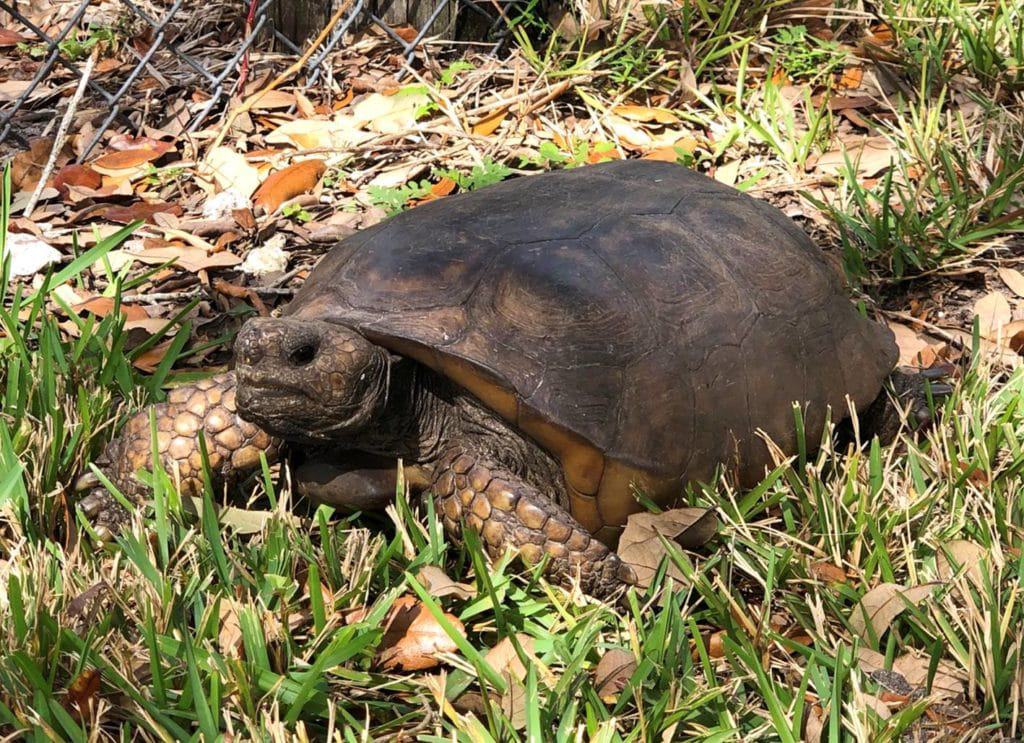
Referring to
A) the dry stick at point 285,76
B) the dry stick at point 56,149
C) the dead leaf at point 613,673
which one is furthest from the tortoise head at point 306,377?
the dry stick at point 285,76

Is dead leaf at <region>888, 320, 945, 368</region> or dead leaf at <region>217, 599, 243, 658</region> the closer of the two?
dead leaf at <region>217, 599, 243, 658</region>

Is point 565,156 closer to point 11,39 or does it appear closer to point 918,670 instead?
point 11,39

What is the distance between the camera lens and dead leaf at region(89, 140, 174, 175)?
4949 millimetres

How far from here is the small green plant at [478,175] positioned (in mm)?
4805

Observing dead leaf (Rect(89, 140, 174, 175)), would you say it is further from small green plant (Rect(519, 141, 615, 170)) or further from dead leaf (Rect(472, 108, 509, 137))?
small green plant (Rect(519, 141, 615, 170))

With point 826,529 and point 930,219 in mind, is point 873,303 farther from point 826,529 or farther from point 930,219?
point 826,529

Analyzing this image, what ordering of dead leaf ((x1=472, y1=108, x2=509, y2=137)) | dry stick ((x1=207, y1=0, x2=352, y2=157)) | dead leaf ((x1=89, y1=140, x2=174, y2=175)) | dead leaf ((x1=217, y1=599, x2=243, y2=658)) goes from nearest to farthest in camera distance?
dead leaf ((x1=217, y1=599, x2=243, y2=658))
dead leaf ((x1=89, y1=140, x2=174, y2=175))
dry stick ((x1=207, y1=0, x2=352, y2=157))
dead leaf ((x1=472, y1=108, x2=509, y2=137))

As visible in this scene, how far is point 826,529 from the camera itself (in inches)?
115

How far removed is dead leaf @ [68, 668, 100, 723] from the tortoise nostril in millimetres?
845

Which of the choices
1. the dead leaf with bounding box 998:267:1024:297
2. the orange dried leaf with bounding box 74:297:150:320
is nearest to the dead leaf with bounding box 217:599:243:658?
the orange dried leaf with bounding box 74:297:150:320

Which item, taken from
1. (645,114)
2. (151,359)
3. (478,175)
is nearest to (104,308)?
(151,359)

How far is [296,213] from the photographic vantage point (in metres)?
4.69

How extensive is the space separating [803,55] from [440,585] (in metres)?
3.86

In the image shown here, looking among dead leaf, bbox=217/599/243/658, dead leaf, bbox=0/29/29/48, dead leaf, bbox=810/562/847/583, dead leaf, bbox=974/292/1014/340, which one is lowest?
dead leaf, bbox=974/292/1014/340
